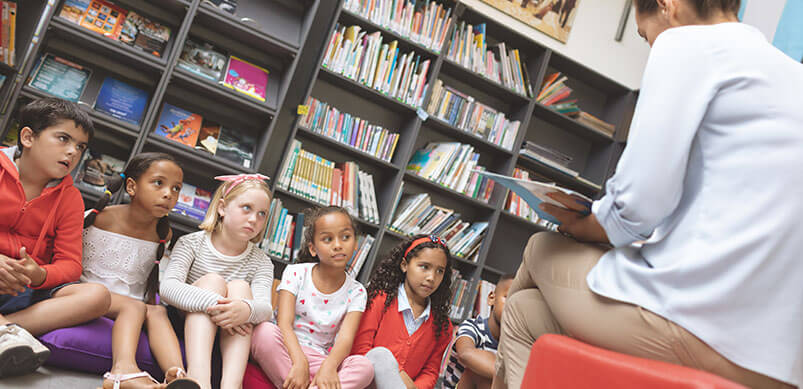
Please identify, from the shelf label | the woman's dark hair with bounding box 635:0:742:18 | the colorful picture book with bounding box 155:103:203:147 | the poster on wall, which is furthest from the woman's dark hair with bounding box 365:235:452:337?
the poster on wall

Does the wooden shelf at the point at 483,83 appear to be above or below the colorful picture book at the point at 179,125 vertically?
above

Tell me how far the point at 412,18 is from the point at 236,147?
4.33ft

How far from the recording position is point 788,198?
0.86 m

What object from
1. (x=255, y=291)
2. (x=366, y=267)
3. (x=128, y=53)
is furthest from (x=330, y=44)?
(x=255, y=291)

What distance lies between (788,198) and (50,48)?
10.3ft

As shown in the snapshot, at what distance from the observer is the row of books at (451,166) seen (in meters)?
3.31

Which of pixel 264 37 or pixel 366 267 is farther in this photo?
pixel 366 267

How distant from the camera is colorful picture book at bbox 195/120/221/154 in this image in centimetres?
287

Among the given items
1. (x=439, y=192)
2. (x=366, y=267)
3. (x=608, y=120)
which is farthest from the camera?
(x=608, y=120)

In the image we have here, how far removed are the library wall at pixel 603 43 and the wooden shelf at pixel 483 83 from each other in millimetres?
552

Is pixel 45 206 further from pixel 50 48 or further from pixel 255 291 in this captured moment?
pixel 50 48

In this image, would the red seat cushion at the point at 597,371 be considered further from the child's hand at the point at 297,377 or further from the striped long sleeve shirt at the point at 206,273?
the striped long sleeve shirt at the point at 206,273

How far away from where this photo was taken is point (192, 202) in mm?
2875

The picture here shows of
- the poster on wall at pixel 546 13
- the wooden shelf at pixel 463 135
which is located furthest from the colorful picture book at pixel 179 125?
the poster on wall at pixel 546 13
